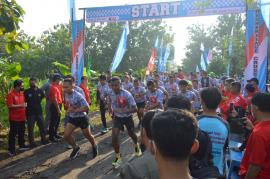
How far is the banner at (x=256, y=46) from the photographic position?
33.2ft

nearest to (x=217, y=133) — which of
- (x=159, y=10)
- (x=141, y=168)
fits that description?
(x=141, y=168)

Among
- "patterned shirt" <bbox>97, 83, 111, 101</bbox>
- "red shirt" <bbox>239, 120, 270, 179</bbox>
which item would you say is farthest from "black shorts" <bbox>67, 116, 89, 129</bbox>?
"red shirt" <bbox>239, 120, 270, 179</bbox>

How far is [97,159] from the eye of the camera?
9.34 m

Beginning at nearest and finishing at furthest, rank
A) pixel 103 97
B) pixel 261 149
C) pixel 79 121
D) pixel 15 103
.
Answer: pixel 261 149, pixel 79 121, pixel 15 103, pixel 103 97

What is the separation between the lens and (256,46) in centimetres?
1021

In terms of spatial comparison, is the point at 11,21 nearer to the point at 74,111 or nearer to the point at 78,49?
the point at 74,111

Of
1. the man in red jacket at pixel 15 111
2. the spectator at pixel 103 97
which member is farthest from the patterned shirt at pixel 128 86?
the man in red jacket at pixel 15 111

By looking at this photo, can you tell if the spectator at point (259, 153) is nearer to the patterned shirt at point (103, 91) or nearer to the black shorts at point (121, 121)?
the black shorts at point (121, 121)

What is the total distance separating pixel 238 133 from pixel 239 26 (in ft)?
172

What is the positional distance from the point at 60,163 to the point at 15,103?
2.01 m

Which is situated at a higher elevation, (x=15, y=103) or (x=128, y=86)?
(x=128, y=86)

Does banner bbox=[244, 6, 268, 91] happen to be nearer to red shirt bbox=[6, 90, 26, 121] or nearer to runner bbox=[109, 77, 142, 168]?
runner bbox=[109, 77, 142, 168]

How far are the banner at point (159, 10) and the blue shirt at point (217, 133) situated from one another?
27.7 ft

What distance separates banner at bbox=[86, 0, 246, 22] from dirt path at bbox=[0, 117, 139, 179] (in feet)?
16.0
